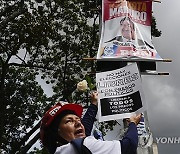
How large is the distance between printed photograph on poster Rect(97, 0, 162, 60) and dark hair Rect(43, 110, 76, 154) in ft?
23.4

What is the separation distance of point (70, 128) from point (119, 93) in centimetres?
300

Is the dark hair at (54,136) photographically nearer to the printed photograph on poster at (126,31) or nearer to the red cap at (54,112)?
the red cap at (54,112)

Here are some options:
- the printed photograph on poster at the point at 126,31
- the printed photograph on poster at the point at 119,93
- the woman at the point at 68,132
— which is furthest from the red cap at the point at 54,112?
the printed photograph on poster at the point at 126,31

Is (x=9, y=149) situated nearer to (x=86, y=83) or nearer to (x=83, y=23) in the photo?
(x=83, y=23)

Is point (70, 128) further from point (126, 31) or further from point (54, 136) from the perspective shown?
point (126, 31)

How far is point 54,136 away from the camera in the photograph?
8.66 ft

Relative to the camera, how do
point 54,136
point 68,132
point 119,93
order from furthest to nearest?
point 119,93 < point 54,136 < point 68,132

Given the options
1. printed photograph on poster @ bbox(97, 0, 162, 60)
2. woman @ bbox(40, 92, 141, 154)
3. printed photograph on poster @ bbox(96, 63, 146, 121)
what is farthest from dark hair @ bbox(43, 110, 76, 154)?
printed photograph on poster @ bbox(97, 0, 162, 60)

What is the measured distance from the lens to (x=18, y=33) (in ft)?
49.5

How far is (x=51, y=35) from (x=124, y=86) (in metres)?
10.4

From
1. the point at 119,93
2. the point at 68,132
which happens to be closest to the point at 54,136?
the point at 68,132

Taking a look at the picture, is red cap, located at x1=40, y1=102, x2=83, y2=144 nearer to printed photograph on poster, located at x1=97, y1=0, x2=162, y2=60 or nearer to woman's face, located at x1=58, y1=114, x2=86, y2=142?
woman's face, located at x1=58, y1=114, x2=86, y2=142

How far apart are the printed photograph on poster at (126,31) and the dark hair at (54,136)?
712 cm

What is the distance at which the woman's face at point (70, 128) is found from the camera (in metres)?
2.52
